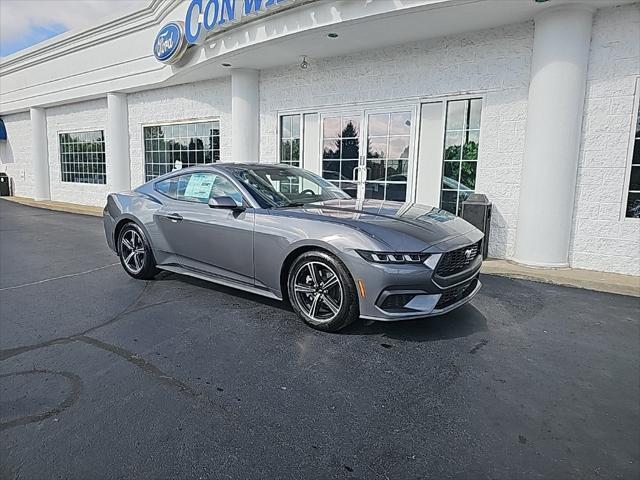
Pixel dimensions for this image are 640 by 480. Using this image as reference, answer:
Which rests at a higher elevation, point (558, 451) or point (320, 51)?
point (320, 51)

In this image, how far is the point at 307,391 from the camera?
2773 millimetres

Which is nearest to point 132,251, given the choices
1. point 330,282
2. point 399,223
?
point 330,282

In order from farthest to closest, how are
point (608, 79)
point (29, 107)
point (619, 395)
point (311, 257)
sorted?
point (29, 107) → point (608, 79) → point (311, 257) → point (619, 395)

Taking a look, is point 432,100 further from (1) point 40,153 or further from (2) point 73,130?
(1) point 40,153

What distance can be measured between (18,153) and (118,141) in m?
8.88

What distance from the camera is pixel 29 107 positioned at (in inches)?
646

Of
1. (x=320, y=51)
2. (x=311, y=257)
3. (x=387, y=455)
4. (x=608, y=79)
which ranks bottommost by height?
(x=387, y=455)

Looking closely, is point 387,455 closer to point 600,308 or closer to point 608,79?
point 600,308

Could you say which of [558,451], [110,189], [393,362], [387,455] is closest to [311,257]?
[393,362]

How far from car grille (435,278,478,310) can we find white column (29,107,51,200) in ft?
58.7

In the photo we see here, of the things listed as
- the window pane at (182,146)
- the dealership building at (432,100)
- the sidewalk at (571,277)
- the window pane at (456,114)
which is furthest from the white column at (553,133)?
the window pane at (182,146)

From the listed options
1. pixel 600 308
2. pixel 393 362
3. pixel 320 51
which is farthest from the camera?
pixel 320 51

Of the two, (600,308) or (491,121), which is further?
(491,121)

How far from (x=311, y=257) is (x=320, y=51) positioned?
5.76 metres
